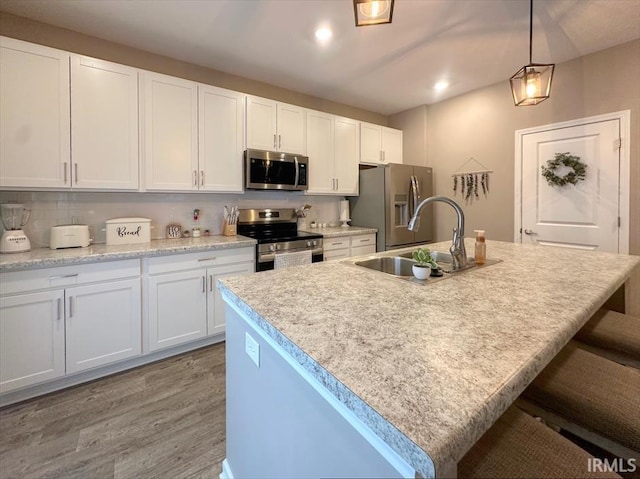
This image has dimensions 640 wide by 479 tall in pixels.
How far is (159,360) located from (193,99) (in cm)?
236

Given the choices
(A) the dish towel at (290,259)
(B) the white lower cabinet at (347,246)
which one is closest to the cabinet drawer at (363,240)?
(B) the white lower cabinet at (347,246)

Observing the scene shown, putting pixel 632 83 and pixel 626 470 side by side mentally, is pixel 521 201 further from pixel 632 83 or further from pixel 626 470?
pixel 626 470

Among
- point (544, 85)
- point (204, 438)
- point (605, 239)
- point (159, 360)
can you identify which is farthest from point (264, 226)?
point (605, 239)

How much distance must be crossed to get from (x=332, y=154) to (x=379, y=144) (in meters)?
0.90

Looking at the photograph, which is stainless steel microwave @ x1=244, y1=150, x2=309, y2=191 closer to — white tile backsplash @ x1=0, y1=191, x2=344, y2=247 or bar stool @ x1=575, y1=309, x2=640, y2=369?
white tile backsplash @ x1=0, y1=191, x2=344, y2=247

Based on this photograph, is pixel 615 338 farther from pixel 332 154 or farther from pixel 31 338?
pixel 31 338

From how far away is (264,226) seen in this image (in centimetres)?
356

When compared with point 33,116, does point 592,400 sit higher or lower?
lower

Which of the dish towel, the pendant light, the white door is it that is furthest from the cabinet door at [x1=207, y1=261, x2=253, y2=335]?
the white door

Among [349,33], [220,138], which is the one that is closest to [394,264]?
[349,33]

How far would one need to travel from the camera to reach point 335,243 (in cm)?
358

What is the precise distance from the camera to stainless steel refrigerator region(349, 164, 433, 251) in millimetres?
3797

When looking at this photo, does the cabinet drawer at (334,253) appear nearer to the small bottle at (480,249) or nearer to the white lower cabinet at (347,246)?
the white lower cabinet at (347,246)

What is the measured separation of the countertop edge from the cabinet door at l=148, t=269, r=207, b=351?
1947 mm
